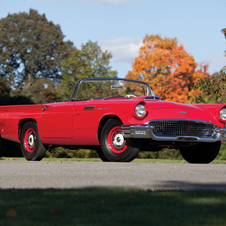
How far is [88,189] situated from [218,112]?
4881 mm

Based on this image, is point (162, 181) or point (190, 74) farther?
point (190, 74)

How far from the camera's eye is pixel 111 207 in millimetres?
3744

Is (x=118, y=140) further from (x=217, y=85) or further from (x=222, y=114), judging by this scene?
(x=217, y=85)

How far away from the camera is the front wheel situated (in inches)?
317

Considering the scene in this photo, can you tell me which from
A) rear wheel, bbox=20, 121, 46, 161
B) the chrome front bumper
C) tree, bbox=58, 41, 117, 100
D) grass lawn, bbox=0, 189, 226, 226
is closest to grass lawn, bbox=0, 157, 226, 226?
grass lawn, bbox=0, 189, 226, 226

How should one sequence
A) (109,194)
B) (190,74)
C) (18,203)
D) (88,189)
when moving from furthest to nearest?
1. (190,74)
2. (88,189)
3. (109,194)
4. (18,203)

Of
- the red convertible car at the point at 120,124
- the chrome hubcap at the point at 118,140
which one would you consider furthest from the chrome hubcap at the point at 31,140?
the chrome hubcap at the point at 118,140

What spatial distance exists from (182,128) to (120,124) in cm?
116

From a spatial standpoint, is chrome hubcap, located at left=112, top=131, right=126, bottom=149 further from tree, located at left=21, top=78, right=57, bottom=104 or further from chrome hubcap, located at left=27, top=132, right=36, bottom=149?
tree, located at left=21, top=78, right=57, bottom=104

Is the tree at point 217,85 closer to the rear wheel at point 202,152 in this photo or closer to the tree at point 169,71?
the rear wheel at point 202,152

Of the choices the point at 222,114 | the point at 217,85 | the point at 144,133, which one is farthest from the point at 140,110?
the point at 217,85

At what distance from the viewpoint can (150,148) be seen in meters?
8.84

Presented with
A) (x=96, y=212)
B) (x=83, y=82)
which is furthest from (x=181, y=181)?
(x=83, y=82)

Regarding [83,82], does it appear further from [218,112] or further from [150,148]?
[218,112]
